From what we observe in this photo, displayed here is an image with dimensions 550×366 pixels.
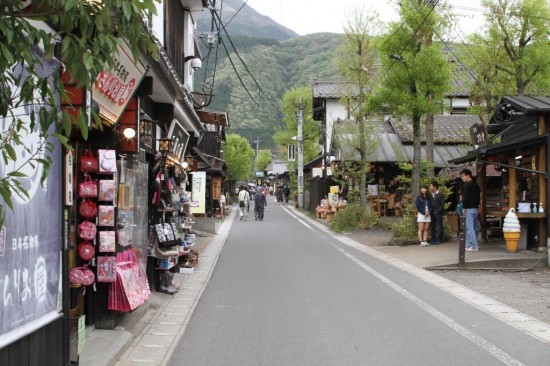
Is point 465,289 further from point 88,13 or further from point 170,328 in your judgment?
point 88,13

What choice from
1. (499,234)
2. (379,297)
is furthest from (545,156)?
(379,297)

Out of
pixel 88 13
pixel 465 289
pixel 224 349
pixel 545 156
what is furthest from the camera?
pixel 545 156

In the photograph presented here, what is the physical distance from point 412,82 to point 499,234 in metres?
5.54

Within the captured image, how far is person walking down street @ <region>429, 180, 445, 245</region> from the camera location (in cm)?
1609

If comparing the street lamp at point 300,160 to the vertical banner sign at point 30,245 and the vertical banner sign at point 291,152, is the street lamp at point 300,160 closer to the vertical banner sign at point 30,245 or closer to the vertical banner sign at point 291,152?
the vertical banner sign at point 291,152

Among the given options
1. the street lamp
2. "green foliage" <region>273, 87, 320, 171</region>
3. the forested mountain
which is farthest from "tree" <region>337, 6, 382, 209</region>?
the forested mountain

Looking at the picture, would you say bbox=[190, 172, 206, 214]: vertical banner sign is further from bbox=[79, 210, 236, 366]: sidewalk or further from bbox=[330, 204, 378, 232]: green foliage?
bbox=[79, 210, 236, 366]: sidewalk

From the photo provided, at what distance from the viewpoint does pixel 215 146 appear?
34969 mm

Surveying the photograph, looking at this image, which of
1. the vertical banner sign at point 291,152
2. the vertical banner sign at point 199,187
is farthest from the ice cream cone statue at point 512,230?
the vertical banner sign at point 291,152

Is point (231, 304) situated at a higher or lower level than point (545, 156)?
lower

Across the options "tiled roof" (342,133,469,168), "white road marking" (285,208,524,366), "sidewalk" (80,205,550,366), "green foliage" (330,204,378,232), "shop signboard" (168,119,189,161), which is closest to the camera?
"white road marking" (285,208,524,366)

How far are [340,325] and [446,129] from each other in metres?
27.2

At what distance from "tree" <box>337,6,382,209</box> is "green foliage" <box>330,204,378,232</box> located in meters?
0.71

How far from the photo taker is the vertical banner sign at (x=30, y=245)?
12.6 ft
